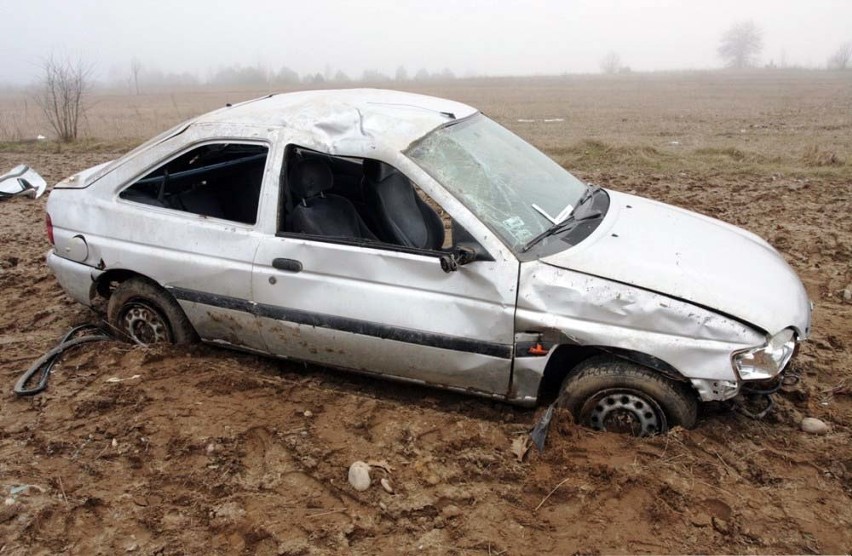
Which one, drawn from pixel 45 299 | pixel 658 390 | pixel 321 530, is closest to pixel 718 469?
pixel 658 390

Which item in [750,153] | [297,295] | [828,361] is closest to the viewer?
[297,295]

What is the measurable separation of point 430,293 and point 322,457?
1.01 m

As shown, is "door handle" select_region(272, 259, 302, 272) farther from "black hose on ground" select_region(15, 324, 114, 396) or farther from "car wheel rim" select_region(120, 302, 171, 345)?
"black hose on ground" select_region(15, 324, 114, 396)

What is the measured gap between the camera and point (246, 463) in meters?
3.21

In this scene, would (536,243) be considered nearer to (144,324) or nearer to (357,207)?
(357,207)

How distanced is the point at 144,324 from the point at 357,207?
5.63 ft

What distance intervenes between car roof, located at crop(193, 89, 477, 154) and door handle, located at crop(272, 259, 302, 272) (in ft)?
2.14

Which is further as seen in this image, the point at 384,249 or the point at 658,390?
the point at 384,249

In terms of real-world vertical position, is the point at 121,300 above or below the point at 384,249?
below

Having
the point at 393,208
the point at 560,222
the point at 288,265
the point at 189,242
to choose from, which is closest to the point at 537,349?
the point at 560,222

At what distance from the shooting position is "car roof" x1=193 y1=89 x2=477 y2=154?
348 cm

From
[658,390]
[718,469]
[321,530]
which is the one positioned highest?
[658,390]

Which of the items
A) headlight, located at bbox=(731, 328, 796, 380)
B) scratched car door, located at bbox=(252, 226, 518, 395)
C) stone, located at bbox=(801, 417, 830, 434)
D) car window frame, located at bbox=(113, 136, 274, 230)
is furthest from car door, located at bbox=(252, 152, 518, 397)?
stone, located at bbox=(801, 417, 830, 434)

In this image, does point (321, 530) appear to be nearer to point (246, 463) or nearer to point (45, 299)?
point (246, 463)
